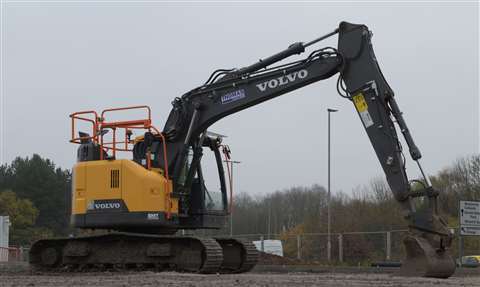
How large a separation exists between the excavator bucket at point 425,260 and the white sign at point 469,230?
8.95 meters

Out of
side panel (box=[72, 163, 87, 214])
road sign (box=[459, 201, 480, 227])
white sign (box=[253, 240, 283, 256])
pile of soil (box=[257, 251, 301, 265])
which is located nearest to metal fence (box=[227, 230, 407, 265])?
white sign (box=[253, 240, 283, 256])

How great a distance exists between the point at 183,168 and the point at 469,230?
1009cm

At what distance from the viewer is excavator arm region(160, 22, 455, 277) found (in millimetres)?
13633

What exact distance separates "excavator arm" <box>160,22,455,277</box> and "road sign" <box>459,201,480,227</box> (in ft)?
28.1

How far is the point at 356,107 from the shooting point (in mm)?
15406

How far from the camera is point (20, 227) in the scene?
68.6m

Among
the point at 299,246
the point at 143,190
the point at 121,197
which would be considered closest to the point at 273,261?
the point at 299,246

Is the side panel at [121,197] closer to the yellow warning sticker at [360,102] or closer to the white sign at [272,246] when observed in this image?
the yellow warning sticker at [360,102]

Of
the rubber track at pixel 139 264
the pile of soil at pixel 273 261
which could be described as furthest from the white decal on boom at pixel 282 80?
the pile of soil at pixel 273 261

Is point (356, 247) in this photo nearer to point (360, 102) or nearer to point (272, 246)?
point (272, 246)

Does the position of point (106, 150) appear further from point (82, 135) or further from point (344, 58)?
point (344, 58)

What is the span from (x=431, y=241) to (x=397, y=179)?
1.47 m

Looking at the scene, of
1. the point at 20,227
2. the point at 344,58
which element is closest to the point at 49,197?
the point at 20,227

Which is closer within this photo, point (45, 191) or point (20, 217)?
point (20, 217)
